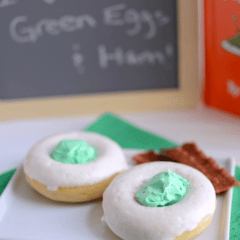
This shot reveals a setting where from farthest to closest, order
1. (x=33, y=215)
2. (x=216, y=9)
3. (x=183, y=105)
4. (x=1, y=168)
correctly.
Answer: (x=183, y=105) → (x=216, y=9) → (x=1, y=168) → (x=33, y=215)

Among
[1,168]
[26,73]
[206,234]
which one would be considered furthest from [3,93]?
[206,234]

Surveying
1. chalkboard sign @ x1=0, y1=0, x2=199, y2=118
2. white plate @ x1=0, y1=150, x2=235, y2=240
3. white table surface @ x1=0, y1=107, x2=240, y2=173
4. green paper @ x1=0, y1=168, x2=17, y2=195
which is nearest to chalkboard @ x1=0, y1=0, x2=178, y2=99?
chalkboard sign @ x1=0, y1=0, x2=199, y2=118

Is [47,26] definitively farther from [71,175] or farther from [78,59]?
[71,175]

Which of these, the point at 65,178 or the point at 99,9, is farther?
the point at 99,9

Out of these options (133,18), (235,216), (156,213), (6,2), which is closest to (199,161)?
(235,216)

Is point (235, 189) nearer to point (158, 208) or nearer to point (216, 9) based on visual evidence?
point (158, 208)

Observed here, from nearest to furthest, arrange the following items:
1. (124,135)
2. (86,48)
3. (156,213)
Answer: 1. (156,213)
2. (124,135)
3. (86,48)

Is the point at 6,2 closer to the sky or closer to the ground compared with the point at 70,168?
closer to the sky
